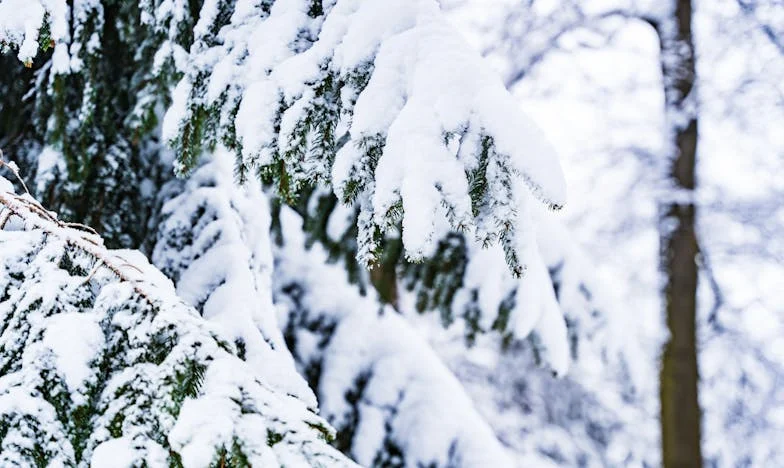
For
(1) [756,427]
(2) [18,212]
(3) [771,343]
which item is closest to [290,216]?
(2) [18,212]

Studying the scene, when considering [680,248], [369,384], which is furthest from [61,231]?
[680,248]

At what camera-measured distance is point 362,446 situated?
2182 millimetres

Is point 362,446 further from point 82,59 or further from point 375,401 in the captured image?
point 82,59

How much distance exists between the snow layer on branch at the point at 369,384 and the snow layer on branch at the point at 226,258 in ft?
1.47

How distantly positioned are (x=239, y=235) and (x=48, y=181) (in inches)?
19.9

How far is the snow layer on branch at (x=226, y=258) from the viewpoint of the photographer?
51.0 inches

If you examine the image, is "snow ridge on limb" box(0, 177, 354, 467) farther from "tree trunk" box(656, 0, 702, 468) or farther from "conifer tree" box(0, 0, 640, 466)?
"tree trunk" box(656, 0, 702, 468)

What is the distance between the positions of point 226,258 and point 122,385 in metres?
0.73

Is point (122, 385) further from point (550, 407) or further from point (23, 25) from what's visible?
point (550, 407)

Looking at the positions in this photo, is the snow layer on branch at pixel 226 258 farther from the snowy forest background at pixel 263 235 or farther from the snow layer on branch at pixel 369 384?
the snow layer on branch at pixel 369 384

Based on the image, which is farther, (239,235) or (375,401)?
(375,401)

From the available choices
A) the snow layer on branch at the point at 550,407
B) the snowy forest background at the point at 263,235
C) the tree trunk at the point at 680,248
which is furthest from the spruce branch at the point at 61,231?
the tree trunk at the point at 680,248

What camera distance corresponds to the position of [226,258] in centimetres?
154

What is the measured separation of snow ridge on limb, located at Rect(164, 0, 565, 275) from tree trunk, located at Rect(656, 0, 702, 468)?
14.3 feet
